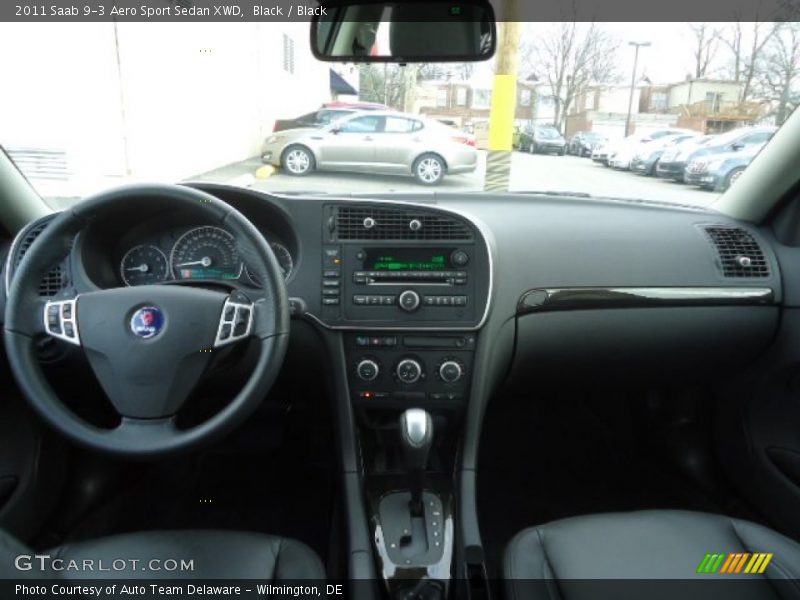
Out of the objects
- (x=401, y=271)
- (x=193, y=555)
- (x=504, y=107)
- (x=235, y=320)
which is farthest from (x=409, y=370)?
(x=504, y=107)

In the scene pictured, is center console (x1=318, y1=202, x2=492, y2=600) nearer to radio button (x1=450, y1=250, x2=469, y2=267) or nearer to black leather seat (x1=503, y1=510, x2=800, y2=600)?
radio button (x1=450, y1=250, x2=469, y2=267)

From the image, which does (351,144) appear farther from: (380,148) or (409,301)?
(409,301)

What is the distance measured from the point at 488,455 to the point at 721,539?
4.57ft

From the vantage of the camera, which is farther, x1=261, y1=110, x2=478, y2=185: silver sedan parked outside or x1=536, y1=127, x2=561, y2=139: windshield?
x1=536, y1=127, x2=561, y2=139: windshield

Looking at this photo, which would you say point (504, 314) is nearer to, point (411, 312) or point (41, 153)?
point (411, 312)

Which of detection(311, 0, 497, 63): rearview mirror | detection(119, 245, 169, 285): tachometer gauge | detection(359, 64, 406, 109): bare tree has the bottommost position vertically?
detection(119, 245, 169, 285): tachometer gauge

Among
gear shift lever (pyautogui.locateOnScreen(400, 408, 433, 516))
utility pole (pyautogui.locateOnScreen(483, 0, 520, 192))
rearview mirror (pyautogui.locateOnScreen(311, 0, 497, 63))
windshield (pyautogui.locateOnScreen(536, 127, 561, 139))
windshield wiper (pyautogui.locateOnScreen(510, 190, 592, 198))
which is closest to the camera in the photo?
gear shift lever (pyautogui.locateOnScreen(400, 408, 433, 516))

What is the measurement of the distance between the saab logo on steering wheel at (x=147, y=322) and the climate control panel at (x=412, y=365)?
76 centimetres

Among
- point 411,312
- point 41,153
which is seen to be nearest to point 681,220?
point 411,312

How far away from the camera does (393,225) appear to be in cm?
226

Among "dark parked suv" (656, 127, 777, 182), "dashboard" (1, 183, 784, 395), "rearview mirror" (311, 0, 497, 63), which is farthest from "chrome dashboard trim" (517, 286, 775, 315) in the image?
"rearview mirror" (311, 0, 497, 63)

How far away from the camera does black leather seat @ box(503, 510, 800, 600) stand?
1.81 m

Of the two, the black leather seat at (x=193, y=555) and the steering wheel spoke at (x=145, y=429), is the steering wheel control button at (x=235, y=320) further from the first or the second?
the black leather seat at (x=193, y=555)

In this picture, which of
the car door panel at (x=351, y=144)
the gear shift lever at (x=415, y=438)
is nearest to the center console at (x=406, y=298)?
the gear shift lever at (x=415, y=438)
